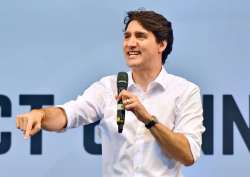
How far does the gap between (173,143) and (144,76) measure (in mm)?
314

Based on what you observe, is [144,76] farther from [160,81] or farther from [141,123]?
[141,123]

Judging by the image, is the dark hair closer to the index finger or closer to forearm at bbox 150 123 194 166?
forearm at bbox 150 123 194 166

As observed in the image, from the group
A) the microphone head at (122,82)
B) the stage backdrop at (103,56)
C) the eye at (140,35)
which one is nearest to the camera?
the microphone head at (122,82)

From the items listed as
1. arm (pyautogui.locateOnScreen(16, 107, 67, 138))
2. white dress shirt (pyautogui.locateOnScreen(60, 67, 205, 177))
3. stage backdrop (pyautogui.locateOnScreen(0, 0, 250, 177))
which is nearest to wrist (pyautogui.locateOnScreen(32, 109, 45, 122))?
arm (pyautogui.locateOnScreen(16, 107, 67, 138))

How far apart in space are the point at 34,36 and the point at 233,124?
998 millimetres

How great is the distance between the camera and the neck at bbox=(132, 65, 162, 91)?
1.83 metres

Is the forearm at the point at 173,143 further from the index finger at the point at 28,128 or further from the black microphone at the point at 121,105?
the index finger at the point at 28,128

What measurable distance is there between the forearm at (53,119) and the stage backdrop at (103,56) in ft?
2.15

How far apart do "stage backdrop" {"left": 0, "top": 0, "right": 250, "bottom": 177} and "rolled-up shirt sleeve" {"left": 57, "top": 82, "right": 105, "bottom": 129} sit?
22.7 inches

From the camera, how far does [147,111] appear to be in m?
1.66

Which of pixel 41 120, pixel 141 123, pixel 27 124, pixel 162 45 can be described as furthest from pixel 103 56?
pixel 27 124

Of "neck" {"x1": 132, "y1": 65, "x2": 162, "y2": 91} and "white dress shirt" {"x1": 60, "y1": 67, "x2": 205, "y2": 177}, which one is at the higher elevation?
"neck" {"x1": 132, "y1": 65, "x2": 162, "y2": 91}

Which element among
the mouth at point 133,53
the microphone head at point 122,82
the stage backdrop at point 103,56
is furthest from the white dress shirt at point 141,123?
the stage backdrop at point 103,56

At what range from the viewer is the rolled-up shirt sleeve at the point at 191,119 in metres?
1.71
